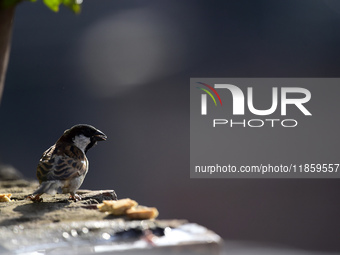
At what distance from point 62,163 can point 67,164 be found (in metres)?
0.02

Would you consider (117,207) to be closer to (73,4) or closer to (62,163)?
(62,163)

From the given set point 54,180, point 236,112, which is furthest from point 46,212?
point 236,112

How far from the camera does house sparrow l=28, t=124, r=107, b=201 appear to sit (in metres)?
1.98

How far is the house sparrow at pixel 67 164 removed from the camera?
1980 mm

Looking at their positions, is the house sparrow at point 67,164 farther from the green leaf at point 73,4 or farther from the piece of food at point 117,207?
the green leaf at point 73,4

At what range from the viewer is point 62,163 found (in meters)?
2.04

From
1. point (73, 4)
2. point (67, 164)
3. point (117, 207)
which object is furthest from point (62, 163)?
point (73, 4)

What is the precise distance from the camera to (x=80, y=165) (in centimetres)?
209

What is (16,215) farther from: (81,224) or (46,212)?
(81,224)

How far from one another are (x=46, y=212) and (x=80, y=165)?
14.6 inches

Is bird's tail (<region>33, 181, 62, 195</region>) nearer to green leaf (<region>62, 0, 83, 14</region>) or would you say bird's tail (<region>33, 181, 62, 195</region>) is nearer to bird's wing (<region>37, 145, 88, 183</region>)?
bird's wing (<region>37, 145, 88, 183</region>)

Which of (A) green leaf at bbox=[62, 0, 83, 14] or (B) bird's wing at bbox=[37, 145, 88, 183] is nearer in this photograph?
(A) green leaf at bbox=[62, 0, 83, 14]

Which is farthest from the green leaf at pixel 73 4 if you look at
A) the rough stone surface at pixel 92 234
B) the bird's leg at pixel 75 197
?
the bird's leg at pixel 75 197

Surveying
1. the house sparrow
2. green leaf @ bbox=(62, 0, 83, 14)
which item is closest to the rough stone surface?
the house sparrow
